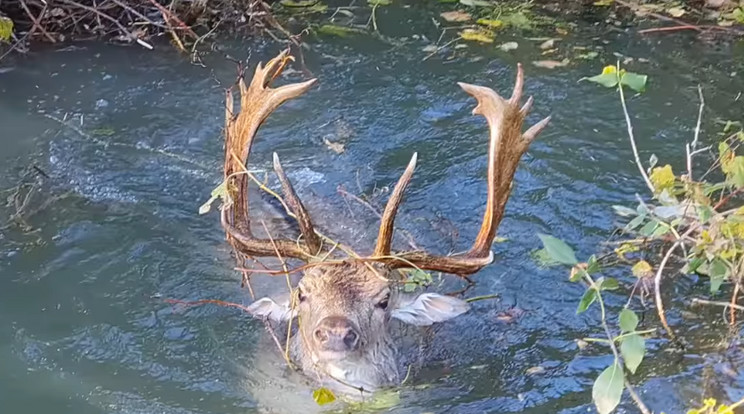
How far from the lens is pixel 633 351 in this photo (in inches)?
156

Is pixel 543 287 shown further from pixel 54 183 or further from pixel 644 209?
pixel 54 183

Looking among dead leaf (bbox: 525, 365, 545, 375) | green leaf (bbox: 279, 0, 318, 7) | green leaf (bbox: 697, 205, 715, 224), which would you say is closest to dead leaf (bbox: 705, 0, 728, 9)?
green leaf (bbox: 279, 0, 318, 7)

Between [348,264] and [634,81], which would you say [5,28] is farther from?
[634,81]

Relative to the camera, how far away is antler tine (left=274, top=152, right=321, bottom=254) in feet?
15.3

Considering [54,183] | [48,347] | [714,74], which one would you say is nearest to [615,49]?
[714,74]

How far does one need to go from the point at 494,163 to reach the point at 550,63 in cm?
454

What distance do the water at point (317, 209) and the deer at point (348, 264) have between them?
281 mm

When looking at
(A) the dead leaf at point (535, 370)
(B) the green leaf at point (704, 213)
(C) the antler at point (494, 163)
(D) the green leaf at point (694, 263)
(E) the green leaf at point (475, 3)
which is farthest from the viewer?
(E) the green leaf at point (475, 3)

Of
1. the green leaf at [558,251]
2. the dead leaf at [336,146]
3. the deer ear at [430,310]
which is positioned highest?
the green leaf at [558,251]

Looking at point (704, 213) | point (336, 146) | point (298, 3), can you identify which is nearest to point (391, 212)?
point (704, 213)

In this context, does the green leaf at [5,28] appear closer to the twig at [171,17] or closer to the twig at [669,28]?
the twig at [171,17]

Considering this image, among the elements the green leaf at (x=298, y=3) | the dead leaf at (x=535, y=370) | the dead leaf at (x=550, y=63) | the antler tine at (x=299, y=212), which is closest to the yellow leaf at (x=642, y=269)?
the dead leaf at (x=535, y=370)

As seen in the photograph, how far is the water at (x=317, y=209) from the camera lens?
523 centimetres

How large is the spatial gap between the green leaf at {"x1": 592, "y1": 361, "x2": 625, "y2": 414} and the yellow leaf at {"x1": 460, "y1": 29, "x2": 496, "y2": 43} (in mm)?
5897
